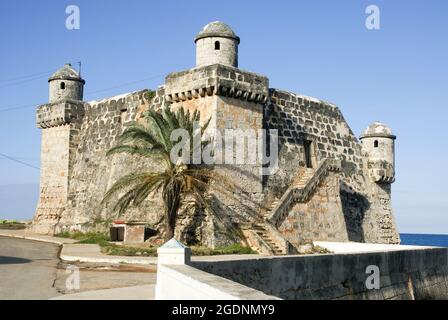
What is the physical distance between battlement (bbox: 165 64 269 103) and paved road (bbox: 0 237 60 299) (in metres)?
6.97

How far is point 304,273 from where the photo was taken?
12.6m

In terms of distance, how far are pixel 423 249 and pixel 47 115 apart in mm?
18309

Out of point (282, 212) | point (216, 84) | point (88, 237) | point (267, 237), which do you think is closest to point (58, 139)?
point (88, 237)

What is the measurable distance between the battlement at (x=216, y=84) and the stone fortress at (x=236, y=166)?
0.12 feet

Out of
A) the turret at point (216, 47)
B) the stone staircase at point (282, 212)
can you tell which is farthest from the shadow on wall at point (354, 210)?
the turret at point (216, 47)

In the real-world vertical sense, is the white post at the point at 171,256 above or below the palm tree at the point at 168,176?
below

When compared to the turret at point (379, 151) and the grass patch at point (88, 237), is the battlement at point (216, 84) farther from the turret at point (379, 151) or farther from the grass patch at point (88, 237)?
the turret at point (379, 151)

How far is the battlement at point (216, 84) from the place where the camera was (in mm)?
20578

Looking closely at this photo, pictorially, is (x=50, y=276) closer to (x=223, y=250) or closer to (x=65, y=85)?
(x=223, y=250)

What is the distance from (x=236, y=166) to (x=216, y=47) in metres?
4.27

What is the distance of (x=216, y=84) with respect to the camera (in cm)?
2044

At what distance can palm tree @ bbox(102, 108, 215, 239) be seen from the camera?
19156mm
